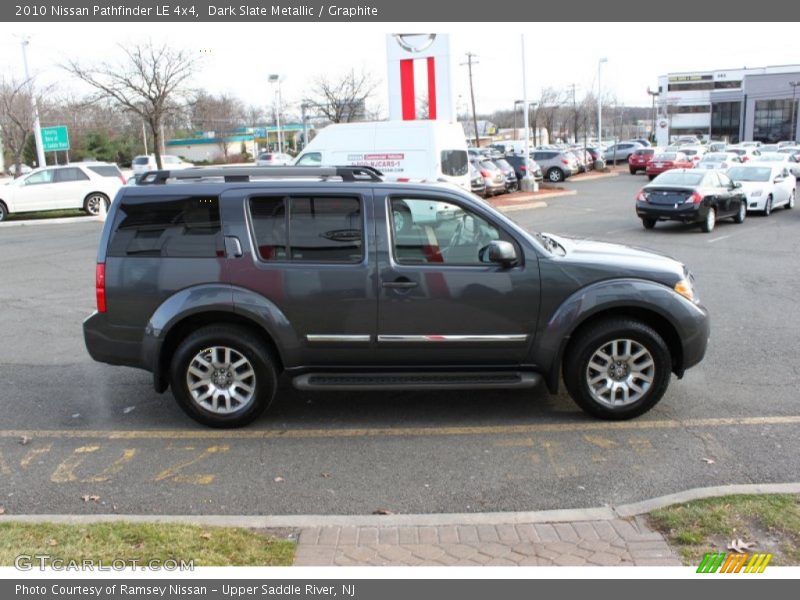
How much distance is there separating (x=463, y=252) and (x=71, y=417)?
11.4 feet

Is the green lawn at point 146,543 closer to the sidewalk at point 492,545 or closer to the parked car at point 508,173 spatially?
the sidewalk at point 492,545

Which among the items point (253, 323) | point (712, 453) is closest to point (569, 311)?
point (712, 453)

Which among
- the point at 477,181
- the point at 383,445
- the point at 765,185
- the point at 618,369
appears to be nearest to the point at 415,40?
the point at 477,181

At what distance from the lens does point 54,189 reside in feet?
76.0

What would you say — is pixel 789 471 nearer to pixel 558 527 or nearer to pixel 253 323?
pixel 558 527

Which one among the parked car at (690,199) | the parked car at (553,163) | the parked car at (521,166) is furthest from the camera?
the parked car at (553,163)

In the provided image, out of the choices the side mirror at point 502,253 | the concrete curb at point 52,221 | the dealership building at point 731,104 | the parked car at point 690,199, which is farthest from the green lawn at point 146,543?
the dealership building at point 731,104

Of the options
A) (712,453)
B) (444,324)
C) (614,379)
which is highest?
(444,324)

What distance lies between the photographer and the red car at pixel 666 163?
3656cm

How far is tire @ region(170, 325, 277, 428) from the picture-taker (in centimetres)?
543

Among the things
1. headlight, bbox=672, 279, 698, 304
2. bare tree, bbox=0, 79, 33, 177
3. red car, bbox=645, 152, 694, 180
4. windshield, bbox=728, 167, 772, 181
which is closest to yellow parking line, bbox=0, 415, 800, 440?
headlight, bbox=672, 279, 698, 304

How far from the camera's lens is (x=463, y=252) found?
18.0ft

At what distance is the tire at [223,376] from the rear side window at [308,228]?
2.24ft

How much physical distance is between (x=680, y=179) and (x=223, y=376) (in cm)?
1544
